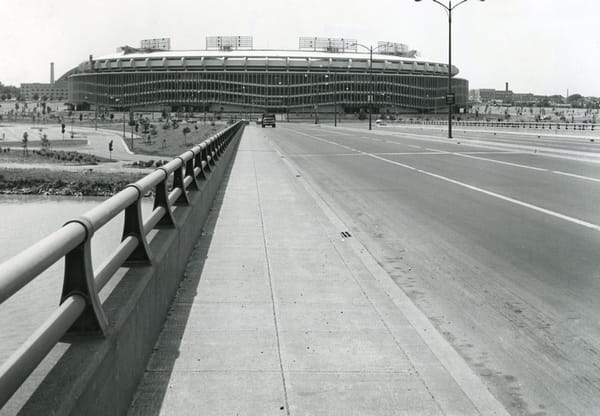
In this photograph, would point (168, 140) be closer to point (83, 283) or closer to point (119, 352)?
point (119, 352)

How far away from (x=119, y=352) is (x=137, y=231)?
1710mm

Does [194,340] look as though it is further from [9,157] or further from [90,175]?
[9,157]

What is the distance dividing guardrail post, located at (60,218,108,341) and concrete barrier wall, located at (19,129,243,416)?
9 cm

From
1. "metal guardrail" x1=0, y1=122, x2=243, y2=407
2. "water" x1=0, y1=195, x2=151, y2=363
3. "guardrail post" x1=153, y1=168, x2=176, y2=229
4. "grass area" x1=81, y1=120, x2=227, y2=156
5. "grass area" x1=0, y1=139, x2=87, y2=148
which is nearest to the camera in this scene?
"metal guardrail" x1=0, y1=122, x2=243, y2=407

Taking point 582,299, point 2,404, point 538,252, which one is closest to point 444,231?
point 538,252

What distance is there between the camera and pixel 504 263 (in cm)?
923

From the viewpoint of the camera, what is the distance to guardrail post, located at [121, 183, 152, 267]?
18.4 ft

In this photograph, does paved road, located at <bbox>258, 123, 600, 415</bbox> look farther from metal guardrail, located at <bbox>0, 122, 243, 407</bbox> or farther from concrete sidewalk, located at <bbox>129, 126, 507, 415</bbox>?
metal guardrail, located at <bbox>0, 122, 243, 407</bbox>

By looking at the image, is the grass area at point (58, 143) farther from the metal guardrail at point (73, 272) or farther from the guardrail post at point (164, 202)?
the metal guardrail at point (73, 272)

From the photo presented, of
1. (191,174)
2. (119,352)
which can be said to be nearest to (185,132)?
(191,174)

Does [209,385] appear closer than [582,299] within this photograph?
Yes

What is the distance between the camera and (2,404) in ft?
8.41

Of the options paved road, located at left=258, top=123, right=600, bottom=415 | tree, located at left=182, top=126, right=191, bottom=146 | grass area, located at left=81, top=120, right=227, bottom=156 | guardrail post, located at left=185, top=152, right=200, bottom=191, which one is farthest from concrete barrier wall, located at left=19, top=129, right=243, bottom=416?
grass area, located at left=81, top=120, right=227, bottom=156

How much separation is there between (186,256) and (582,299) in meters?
4.64
